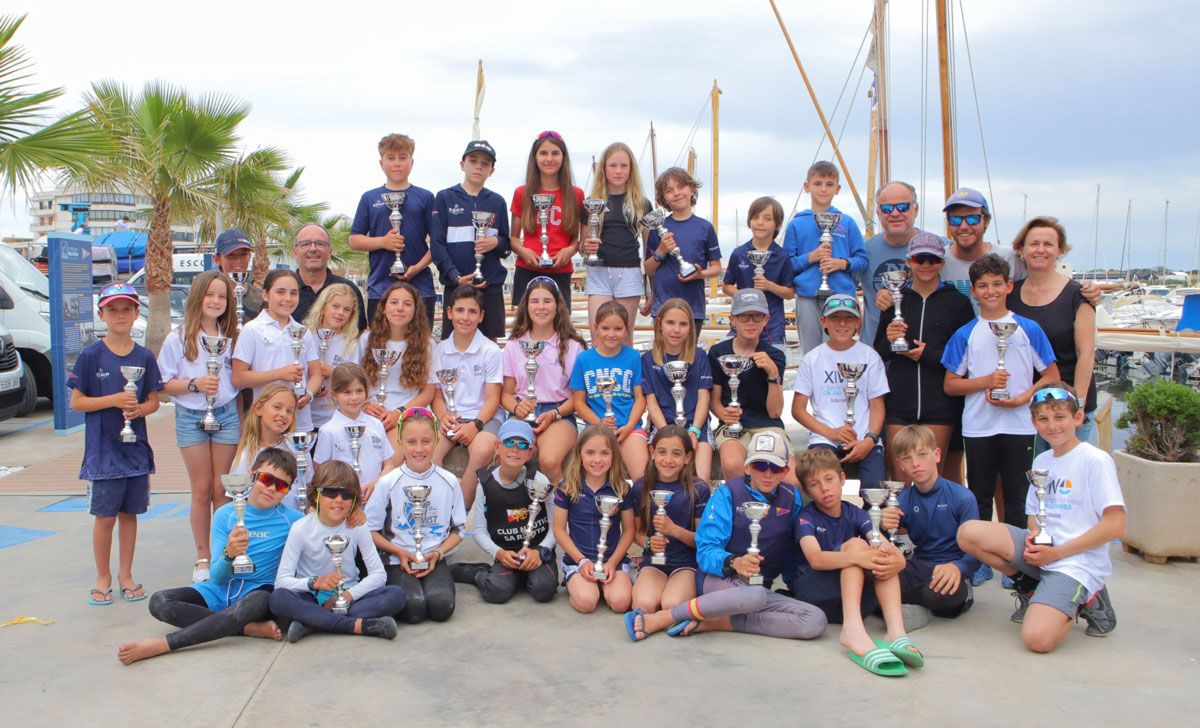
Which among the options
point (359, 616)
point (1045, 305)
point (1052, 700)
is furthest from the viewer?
point (1045, 305)

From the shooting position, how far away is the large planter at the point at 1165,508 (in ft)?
18.4

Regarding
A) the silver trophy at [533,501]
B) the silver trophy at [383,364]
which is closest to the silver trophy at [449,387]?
the silver trophy at [383,364]

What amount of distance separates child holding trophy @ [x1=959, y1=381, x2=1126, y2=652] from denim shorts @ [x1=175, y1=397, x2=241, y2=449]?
4367 millimetres

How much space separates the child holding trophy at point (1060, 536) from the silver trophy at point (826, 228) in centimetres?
201

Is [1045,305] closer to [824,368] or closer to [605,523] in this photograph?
[824,368]

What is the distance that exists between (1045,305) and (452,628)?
4151mm

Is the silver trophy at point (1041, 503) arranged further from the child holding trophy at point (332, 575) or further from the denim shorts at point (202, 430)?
the denim shorts at point (202, 430)

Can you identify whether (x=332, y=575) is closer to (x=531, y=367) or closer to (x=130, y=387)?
(x=130, y=387)

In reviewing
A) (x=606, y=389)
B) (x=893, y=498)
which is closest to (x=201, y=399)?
(x=606, y=389)

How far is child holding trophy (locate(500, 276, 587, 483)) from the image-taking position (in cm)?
600

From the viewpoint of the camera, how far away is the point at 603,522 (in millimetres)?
5008

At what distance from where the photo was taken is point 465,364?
6.15 meters

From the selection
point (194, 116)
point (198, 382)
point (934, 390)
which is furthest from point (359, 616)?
point (194, 116)

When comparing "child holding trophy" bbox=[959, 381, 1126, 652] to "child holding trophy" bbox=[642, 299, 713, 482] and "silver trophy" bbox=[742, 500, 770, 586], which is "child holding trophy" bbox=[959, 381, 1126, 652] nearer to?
"silver trophy" bbox=[742, 500, 770, 586]
